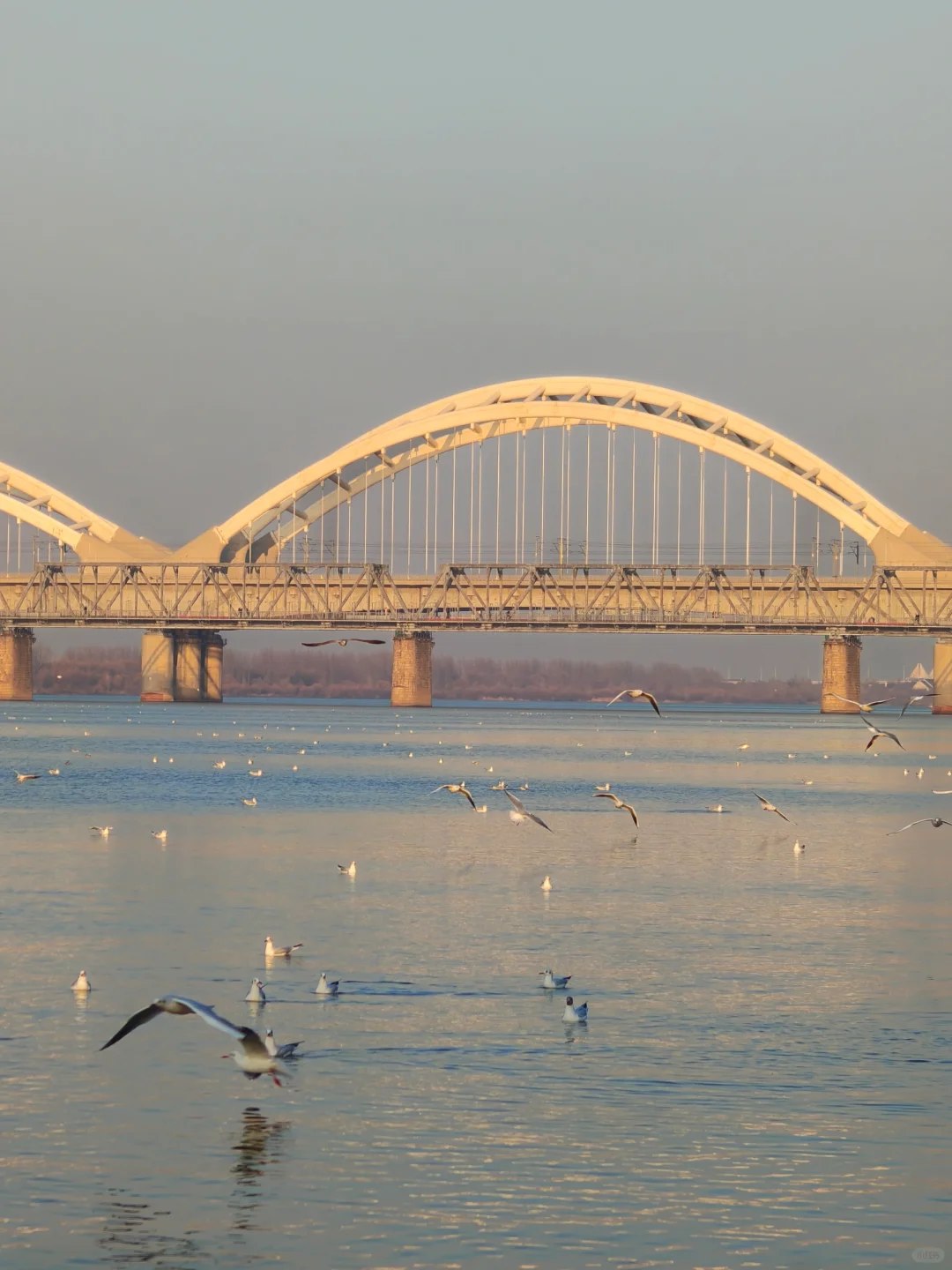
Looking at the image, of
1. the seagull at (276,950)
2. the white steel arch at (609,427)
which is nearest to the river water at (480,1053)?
the seagull at (276,950)

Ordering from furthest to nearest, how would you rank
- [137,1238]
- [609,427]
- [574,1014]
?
[609,427]
[574,1014]
[137,1238]

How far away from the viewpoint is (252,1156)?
15047mm

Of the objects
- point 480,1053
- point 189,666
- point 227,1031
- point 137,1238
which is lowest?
point 137,1238

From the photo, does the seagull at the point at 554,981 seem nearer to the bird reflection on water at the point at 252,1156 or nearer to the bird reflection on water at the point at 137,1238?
the bird reflection on water at the point at 252,1156

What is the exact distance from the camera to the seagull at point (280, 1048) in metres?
16.9

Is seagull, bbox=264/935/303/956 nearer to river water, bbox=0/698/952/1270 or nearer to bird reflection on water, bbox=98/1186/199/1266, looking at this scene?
river water, bbox=0/698/952/1270

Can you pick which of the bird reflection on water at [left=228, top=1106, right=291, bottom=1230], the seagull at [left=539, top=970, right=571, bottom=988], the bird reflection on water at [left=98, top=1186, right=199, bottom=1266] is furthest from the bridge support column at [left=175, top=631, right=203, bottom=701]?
the bird reflection on water at [left=98, top=1186, right=199, bottom=1266]

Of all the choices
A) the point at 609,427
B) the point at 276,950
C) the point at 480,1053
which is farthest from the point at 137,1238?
the point at 609,427

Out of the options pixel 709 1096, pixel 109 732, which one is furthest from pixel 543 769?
pixel 709 1096

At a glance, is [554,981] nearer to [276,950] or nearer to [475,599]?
[276,950]

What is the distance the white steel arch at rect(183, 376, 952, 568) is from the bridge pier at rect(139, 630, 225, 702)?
482 inches

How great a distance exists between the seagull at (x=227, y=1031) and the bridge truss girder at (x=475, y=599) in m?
134

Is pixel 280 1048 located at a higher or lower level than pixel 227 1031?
lower

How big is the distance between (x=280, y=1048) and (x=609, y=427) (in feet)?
432
